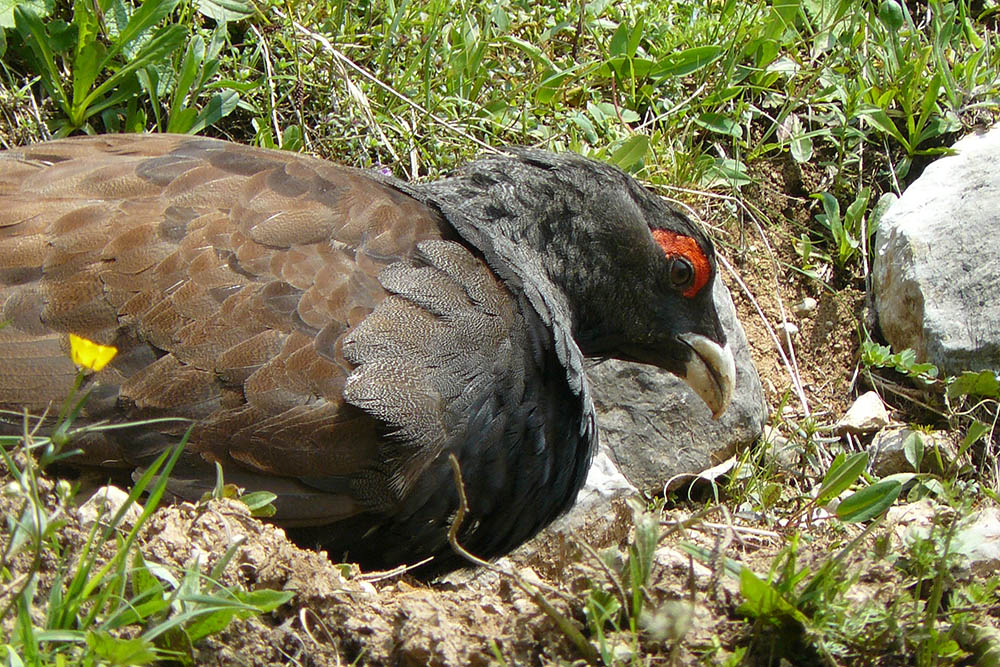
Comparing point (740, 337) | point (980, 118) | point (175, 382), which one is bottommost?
point (740, 337)

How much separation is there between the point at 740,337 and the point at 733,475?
0.75 metres

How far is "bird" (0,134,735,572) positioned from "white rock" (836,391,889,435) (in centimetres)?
173

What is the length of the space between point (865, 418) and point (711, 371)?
1345 mm

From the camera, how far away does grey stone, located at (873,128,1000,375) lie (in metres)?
5.91

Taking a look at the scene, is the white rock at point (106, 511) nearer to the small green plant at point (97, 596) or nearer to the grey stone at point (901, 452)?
the small green plant at point (97, 596)

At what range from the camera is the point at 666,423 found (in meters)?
5.89

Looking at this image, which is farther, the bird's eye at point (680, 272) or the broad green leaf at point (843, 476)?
the bird's eye at point (680, 272)

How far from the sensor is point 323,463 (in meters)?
3.86

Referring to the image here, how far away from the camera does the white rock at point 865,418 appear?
5.95 m

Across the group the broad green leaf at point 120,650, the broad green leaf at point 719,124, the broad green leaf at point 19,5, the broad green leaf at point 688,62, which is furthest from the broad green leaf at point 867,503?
the broad green leaf at point 19,5

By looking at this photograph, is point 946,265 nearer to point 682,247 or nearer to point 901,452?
point 901,452

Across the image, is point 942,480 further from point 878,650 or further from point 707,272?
point 878,650

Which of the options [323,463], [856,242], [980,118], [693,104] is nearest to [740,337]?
[856,242]

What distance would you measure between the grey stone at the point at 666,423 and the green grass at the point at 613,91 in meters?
0.20
